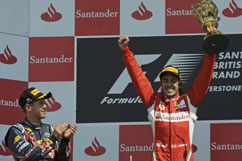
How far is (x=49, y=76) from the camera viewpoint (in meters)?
6.39

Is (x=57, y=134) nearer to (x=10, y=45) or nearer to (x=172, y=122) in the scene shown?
(x=172, y=122)

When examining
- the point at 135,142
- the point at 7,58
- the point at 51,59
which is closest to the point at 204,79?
the point at 135,142

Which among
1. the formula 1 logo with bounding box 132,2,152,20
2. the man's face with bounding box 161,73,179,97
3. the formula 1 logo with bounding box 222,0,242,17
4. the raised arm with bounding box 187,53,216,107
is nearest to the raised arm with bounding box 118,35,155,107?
the man's face with bounding box 161,73,179,97

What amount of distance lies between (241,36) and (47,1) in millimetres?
1854

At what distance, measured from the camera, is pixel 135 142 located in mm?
6105

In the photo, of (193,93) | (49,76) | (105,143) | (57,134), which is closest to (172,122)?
(193,93)

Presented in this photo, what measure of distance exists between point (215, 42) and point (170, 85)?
0.45 m

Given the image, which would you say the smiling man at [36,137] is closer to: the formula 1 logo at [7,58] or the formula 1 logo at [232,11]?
the formula 1 logo at [7,58]

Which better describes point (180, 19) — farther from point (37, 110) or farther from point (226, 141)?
point (37, 110)

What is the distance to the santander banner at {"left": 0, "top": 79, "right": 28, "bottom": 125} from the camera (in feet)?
20.8

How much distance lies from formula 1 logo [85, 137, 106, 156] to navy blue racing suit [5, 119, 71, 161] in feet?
4.24

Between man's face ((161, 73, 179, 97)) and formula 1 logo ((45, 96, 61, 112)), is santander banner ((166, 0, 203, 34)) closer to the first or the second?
formula 1 logo ((45, 96, 61, 112))

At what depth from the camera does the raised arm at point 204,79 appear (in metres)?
4.62

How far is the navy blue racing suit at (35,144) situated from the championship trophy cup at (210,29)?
117 cm
